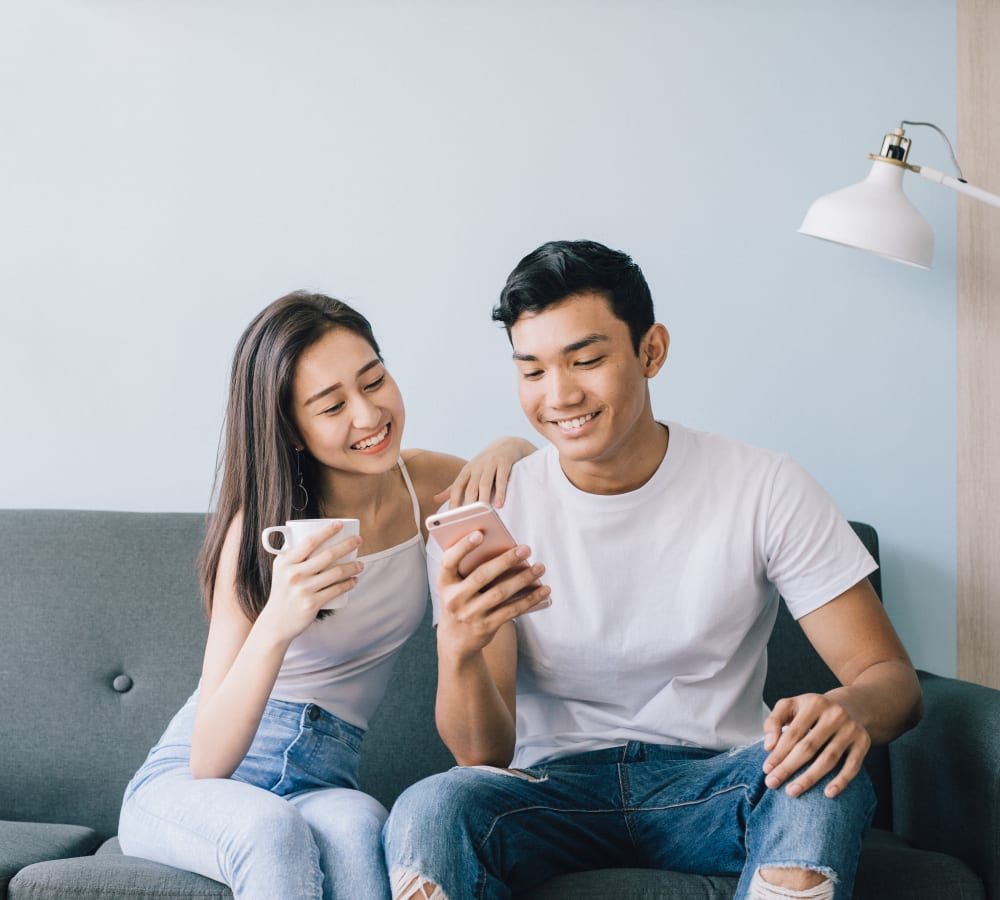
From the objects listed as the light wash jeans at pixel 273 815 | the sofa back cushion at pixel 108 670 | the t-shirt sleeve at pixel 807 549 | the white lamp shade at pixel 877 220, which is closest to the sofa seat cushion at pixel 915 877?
the t-shirt sleeve at pixel 807 549

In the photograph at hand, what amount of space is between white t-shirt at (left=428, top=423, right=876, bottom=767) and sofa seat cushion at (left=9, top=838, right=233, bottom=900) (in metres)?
0.51

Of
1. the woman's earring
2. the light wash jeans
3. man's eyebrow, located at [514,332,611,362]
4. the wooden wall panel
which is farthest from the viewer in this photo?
the wooden wall panel

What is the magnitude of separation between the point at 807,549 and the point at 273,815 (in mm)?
822

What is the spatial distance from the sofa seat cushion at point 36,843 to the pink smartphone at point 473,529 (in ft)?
2.55

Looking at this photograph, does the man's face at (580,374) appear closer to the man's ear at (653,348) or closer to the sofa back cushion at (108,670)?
the man's ear at (653,348)

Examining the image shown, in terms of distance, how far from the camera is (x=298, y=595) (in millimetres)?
1461

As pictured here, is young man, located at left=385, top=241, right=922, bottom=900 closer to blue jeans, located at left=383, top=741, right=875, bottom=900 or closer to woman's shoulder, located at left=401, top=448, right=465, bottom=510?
blue jeans, located at left=383, top=741, right=875, bottom=900

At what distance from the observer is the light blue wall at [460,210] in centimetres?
219

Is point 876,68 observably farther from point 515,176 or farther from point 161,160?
point 161,160

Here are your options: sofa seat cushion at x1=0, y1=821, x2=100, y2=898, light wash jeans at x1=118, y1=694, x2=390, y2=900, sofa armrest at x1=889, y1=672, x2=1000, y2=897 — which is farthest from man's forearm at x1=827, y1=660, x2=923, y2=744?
sofa seat cushion at x1=0, y1=821, x2=100, y2=898

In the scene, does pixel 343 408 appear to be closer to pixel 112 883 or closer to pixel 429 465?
pixel 429 465

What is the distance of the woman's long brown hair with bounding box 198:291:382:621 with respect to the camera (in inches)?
64.4

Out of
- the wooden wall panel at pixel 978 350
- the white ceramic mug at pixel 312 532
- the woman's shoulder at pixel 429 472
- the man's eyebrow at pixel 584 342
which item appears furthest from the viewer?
the wooden wall panel at pixel 978 350

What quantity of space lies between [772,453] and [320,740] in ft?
2.65
